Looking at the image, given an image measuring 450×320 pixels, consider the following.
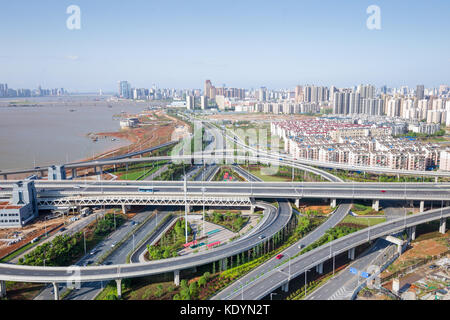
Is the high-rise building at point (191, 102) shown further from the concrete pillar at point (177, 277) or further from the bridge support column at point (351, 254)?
the concrete pillar at point (177, 277)

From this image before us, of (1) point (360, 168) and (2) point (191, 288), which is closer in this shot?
(2) point (191, 288)

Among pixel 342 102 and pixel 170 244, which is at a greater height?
pixel 342 102

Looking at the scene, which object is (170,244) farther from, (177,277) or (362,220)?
(362,220)

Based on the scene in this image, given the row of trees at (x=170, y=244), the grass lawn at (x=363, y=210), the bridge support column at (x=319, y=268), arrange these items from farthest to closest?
the grass lawn at (x=363, y=210) < the row of trees at (x=170, y=244) < the bridge support column at (x=319, y=268)

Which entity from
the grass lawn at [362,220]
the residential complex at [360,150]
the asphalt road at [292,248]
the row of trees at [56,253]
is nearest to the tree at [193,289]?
the asphalt road at [292,248]

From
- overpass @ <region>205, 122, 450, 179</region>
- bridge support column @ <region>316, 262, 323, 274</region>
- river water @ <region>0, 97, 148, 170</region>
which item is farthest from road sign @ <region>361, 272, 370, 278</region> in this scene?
river water @ <region>0, 97, 148, 170</region>

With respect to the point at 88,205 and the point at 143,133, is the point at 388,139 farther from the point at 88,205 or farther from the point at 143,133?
the point at 143,133

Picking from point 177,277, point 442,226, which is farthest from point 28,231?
point 442,226

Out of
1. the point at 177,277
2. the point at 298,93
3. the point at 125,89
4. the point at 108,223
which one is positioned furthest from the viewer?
the point at 125,89

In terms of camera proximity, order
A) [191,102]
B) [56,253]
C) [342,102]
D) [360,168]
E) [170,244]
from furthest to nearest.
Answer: [191,102] < [342,102] < [360,168] < [170,244] < [56,253]

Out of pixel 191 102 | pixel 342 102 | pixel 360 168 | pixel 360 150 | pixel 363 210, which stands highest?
pixel 191 102

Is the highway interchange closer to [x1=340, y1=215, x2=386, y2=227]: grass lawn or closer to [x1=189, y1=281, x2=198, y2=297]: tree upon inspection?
[x1=340, y1=215, x2=386, y2=227]: grass lawn
